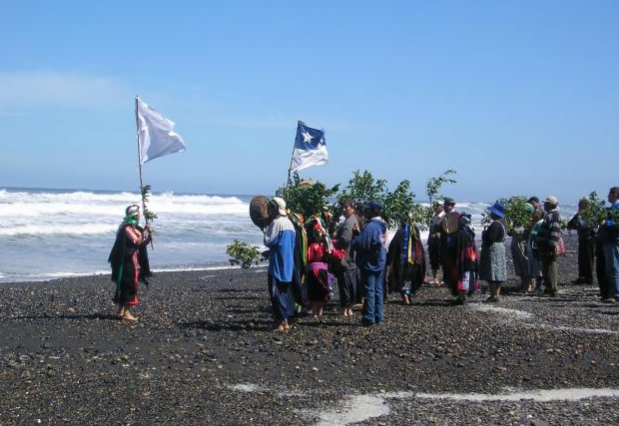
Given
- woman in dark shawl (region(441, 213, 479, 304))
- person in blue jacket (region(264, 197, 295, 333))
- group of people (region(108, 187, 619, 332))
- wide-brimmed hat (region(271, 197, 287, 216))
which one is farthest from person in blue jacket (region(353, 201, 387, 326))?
woman in dark shawl (region(441, 213, 479, 304))

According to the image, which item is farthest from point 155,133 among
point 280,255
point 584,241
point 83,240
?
point 83,240

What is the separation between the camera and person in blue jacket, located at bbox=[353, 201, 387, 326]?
10.2 m

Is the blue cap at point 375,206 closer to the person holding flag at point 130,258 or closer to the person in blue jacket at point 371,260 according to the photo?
the person in blue jacket at point 371,260

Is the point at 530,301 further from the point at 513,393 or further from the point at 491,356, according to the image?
the point at 513,393

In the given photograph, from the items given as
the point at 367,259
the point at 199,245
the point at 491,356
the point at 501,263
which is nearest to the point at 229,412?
the point at 491,356

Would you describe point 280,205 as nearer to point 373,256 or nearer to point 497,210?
point 373,256

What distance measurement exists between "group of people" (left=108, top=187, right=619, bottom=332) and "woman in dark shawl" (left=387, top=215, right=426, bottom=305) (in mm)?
16

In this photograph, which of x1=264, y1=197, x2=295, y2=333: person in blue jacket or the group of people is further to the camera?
the group of people

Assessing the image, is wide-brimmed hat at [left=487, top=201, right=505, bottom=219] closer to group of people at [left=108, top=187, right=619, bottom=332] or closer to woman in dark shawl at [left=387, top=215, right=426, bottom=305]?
group of people at [left=108, top=187, right=619, bottom=332]

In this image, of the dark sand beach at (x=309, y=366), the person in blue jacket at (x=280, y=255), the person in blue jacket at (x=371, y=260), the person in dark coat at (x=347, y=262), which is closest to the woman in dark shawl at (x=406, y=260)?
the dark sand beach at (x=309, y=366)

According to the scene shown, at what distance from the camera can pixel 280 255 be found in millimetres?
9828

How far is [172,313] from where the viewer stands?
12039 mm

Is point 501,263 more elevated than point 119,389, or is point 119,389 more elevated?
point 501,263

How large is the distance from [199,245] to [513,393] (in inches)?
1013
